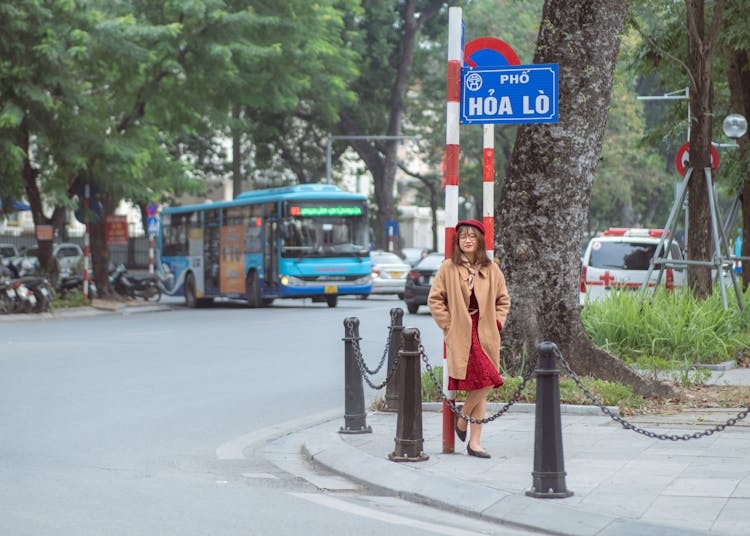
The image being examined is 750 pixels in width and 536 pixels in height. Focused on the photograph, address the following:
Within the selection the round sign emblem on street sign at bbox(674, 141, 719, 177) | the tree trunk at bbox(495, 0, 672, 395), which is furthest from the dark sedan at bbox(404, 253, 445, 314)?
the tree trunk at bbox(495, 0, 672, 395)

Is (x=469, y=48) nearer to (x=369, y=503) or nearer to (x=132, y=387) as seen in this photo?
(x=369, y=503)

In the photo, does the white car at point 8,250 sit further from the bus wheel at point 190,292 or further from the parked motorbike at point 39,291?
the parked motorbike at point 39,291

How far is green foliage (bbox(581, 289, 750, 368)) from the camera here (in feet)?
46.9

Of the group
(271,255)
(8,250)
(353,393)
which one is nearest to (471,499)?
(353,393)

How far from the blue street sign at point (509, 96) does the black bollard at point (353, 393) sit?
191cm

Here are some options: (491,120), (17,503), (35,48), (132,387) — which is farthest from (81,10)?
(17,503)

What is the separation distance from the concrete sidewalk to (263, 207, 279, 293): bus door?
19.8 metres

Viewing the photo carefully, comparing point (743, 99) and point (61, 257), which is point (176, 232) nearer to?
point (61, 257)

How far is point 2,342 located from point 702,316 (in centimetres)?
1062

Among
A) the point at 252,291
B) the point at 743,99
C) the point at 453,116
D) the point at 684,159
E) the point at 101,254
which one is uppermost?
the point at 743,99

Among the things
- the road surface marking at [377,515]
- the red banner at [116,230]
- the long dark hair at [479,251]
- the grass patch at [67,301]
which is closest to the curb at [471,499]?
the road surface marking at [377,515]

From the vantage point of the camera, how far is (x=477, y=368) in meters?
8.26

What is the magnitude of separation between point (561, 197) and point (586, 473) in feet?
15.5

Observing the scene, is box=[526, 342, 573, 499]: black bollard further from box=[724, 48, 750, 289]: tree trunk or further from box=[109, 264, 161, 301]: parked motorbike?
box=[109, 264, 161, 301]: parked motorbike
